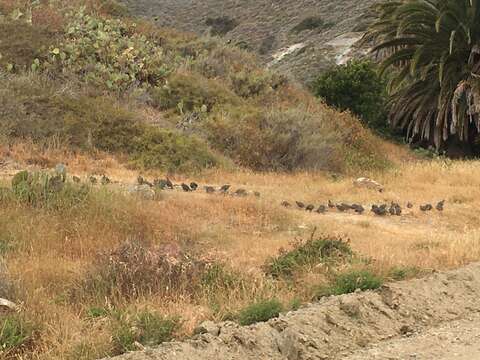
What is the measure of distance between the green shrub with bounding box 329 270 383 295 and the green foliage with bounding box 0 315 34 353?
8.87 ft

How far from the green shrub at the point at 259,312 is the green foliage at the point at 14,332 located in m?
1.61

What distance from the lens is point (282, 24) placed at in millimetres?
43406

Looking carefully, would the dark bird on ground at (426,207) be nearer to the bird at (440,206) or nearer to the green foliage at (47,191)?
the bird at (440,206)

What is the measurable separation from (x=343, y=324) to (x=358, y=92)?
61.1 ft

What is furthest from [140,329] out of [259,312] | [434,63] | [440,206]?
[434,63]

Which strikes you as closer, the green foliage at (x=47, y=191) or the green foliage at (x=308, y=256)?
the green foliage at (x=308, y=256)

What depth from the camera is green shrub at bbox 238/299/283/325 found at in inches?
197

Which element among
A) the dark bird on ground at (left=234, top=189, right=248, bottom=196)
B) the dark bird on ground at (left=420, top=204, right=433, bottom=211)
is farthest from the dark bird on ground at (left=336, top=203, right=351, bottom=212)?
the dark bird on ground at (left=234, top=189, right=248, bottom=196)

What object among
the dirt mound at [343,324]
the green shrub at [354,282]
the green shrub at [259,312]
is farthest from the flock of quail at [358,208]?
the green shrub at [259,312]

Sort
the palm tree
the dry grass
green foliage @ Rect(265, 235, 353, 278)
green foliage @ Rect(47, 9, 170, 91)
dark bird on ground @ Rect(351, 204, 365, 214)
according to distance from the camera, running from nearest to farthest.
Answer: the dry grass → green foliage @ Rect(265, 235, 353, 278) → dark bird on ground @ Rect(351, 204, 365, 214) → green foliage @ Rect(47, 9, 170, 91) → the palm tree

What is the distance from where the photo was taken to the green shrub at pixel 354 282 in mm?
5828

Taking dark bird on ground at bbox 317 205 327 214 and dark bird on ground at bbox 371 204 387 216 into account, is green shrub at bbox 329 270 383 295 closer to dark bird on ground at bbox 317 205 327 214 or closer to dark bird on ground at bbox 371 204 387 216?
dark bird on ground at bbox 317 205 327 214

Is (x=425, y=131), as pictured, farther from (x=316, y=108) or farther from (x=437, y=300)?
(x=437, y=300)

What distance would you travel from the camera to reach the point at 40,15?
18938mm
